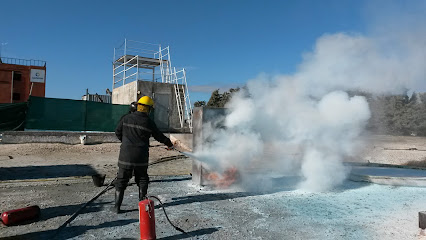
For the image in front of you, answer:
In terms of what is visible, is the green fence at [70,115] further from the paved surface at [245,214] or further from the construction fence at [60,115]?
the paved surface at [245,214]

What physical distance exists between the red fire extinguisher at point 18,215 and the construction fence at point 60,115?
36.5ft

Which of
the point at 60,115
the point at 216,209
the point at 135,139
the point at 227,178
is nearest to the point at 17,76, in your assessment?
the point at 60,115

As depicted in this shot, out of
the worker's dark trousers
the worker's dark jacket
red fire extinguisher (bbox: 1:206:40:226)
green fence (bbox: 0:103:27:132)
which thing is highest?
green fence (bbox: 0:103:27:132)

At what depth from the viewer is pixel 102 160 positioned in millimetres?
11719

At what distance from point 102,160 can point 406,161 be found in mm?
15123

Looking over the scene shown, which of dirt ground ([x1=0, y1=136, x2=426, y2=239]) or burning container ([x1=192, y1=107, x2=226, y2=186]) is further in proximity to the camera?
burning container ([x1=192, y1=107, x2=226, y2=186])

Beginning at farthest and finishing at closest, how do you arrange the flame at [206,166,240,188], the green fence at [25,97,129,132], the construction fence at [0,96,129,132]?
the green fence at [25,97,129,132]
the construction fence at [0,96,129,132]
the flame at [206,166,240,188]

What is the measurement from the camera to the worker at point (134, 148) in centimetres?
515

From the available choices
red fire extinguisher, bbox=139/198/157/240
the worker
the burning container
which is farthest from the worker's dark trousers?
the burning container

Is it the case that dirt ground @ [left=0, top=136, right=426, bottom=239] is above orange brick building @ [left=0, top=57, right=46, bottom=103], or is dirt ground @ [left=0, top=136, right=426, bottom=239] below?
below

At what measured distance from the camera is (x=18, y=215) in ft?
14.3

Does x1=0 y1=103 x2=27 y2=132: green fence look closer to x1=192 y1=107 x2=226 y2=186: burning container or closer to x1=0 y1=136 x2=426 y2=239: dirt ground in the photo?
x1=0 y1=136 x2=426 y2=239: dirt ground

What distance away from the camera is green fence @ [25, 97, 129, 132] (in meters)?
14.3

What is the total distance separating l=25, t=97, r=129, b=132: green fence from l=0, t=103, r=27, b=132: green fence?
9.6 inches
